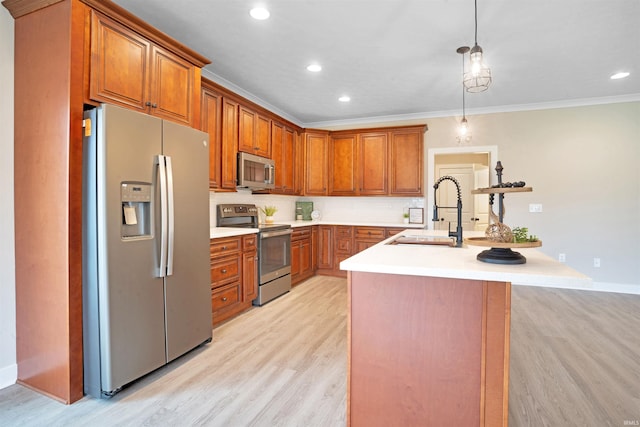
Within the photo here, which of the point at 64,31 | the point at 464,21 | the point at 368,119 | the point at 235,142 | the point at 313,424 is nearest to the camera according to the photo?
the point at 313,424

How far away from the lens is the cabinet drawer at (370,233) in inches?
197

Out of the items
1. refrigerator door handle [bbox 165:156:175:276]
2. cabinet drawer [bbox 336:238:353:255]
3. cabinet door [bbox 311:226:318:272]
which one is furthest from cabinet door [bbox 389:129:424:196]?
refrigerator door handle [bbox 165:156:175:276]

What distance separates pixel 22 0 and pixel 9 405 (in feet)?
7.97

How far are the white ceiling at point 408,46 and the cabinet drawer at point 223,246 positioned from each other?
1801 millimetres

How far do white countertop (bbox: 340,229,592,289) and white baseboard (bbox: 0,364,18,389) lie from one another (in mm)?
2328

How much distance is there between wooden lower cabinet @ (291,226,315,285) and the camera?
4672mm

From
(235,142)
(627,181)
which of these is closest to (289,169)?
(235,142)

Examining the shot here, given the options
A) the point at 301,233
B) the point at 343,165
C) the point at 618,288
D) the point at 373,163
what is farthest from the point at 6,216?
the point at 618,288

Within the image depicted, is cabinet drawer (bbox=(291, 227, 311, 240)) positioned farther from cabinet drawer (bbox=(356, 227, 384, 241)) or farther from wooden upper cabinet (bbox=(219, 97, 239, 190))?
wooden upper cabinet (bbox=(219, 97, 239, 190))

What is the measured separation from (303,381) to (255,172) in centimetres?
257

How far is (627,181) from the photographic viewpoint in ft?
14.6

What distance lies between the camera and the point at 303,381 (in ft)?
7.39

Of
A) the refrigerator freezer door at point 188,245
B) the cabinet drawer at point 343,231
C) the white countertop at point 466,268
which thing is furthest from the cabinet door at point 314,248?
the white countertop at point 466,268

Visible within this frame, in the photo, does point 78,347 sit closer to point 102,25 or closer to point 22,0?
point 102,25
